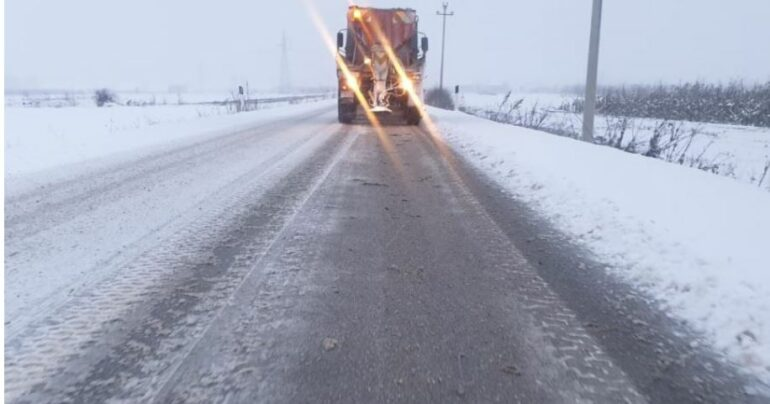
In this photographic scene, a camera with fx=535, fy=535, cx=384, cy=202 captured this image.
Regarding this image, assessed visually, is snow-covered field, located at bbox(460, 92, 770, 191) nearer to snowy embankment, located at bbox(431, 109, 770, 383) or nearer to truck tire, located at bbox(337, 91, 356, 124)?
snowy embankment, located at bbox(431, 109, 770, 383)

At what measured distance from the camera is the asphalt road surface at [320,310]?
2.27m

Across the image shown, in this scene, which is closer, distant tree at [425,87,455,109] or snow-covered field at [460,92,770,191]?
snow-covered field at [460,92,770,191]

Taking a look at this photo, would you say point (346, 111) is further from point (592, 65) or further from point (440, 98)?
point (440, 98)

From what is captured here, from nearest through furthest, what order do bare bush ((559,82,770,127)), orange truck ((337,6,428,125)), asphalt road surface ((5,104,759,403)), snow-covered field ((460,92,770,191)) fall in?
asphalt road surface ((5,104,759,403))
snow-covered field ((460,92,770,191))
orange truck ((337,6,428,125))
bare bush ((559,82,770,127))

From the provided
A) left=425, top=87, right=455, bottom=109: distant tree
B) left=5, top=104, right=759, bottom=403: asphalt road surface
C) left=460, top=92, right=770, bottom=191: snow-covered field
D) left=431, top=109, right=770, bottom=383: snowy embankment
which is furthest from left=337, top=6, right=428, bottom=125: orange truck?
left=425, top=87, right=455, bottom=109: distant tree

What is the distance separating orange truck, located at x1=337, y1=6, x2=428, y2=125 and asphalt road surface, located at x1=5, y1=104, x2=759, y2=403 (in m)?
11.3

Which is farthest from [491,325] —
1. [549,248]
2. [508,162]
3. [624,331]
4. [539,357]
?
[508,162]

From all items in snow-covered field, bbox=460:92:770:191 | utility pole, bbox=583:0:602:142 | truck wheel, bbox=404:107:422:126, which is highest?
utility pole, bbox=583:0:602:142

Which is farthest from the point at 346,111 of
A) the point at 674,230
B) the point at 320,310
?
the point at 320,310

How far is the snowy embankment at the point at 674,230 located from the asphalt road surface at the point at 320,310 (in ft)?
0.74

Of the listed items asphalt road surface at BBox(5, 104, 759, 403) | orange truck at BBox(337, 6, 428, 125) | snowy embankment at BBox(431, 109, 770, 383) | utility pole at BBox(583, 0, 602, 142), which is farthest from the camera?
orange truck at BBox(337, 6, 428, 125)

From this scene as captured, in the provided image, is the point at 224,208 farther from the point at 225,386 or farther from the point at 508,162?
the point at 508,162

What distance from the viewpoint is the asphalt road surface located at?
7.44ft

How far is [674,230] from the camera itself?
4316 millimetres
